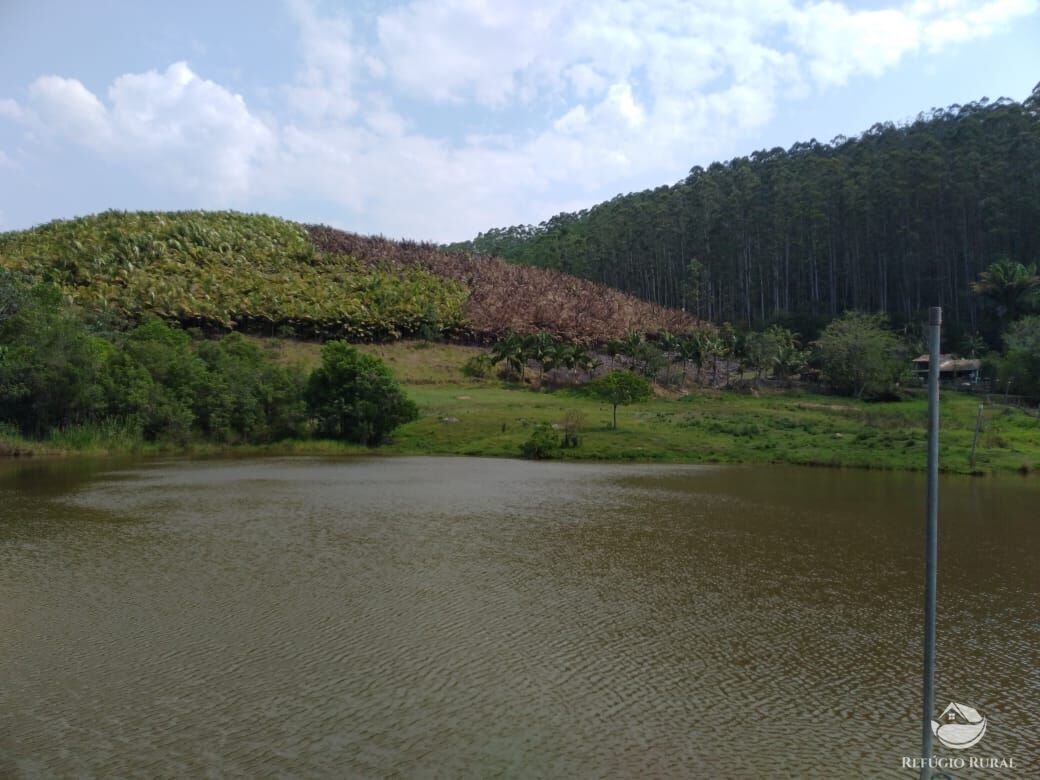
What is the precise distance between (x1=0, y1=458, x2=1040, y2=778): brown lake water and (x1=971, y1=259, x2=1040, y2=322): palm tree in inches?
2474

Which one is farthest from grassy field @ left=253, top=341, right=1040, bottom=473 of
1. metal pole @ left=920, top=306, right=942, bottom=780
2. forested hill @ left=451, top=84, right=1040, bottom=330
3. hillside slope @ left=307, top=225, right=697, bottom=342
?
metal pole @ left=920, top=306, right=942, bottom=780

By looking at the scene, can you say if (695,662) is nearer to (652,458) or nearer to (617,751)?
(617,751)

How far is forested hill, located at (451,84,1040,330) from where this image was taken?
90.9 m

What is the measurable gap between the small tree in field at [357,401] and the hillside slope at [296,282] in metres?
26.9

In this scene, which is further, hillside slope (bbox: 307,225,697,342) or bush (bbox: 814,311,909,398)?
hillside slope (bbox: 307,225,697,342)

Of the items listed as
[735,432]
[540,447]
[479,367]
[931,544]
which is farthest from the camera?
[479,367]

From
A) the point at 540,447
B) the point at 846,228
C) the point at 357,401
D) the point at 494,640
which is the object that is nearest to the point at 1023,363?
the point at 540,447

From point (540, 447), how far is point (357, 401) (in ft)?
44.1

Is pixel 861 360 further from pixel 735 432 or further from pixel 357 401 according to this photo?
pixel 357 401

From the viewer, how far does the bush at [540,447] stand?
151 feet

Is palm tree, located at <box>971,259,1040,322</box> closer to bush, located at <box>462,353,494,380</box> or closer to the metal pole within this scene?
bush, located at <box>462,353,494,380</box>

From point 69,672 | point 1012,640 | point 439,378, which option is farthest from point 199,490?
point 439,378

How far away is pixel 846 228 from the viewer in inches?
4011

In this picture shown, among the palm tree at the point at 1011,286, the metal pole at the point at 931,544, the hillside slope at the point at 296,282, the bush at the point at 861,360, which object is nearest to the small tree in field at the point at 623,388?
the bush at the point at 861,360
